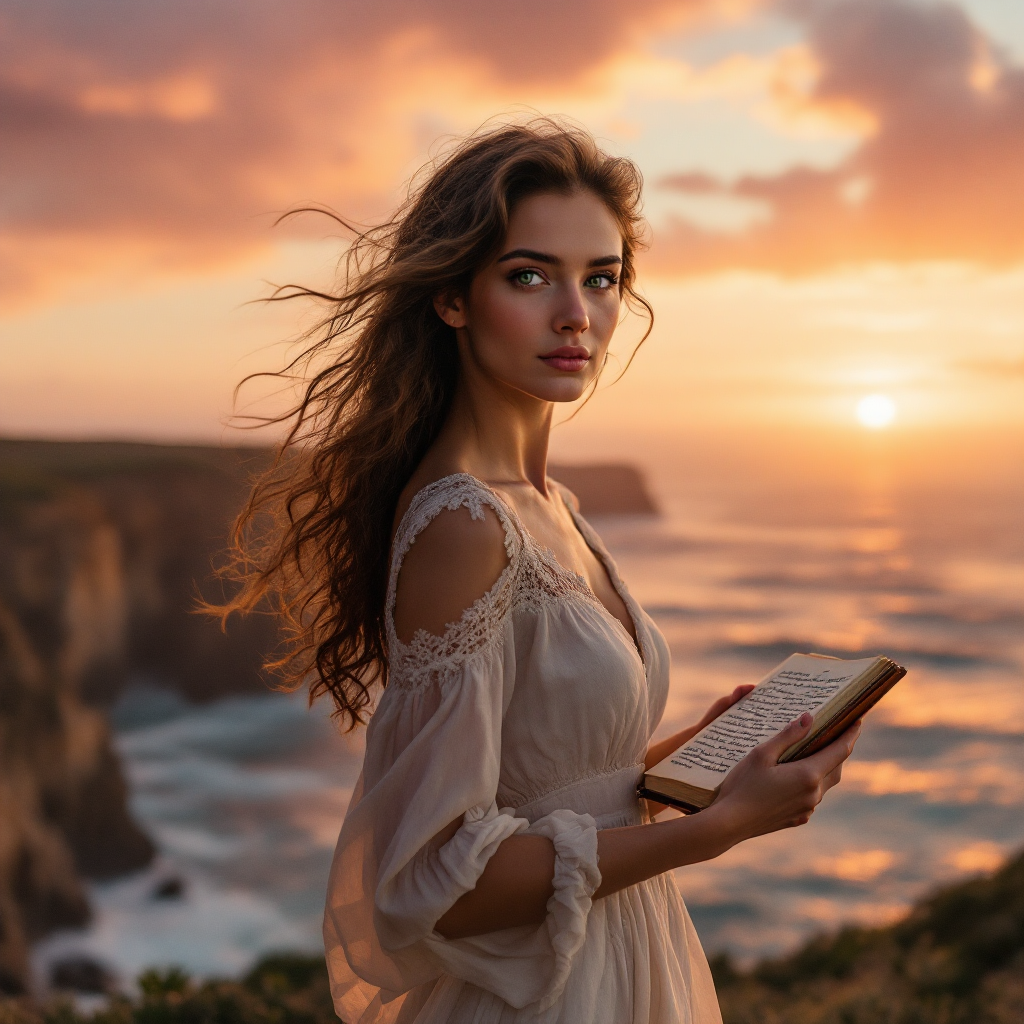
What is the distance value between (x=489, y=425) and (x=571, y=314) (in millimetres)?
320

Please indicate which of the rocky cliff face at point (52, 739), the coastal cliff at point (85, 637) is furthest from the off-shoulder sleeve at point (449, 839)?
the rocky cliff face at point (52, 739)

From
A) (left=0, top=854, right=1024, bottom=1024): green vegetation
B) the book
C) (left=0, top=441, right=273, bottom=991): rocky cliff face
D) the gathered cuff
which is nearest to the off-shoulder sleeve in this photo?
the gathered cuff

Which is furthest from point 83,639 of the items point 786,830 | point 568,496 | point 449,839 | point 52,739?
point 449,839

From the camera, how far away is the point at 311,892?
2106 centimetres

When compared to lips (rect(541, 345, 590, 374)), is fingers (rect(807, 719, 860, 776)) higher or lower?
lower

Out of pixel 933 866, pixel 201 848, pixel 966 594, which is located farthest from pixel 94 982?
pixel 966 594

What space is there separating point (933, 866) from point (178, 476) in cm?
2516

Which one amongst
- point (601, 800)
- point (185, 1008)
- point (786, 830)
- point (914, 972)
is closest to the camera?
point (601, 800)

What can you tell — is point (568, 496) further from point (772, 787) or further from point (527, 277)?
point (772, 787)

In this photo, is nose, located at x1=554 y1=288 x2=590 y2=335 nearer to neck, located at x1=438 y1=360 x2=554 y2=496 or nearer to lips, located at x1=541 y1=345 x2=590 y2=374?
lips, located at x1=541 y1=345 x2=590 y2=374

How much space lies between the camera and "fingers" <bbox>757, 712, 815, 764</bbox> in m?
1.91

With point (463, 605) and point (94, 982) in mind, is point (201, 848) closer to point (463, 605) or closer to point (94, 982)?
point (94, 982)

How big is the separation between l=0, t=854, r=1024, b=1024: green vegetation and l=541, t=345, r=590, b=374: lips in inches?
133

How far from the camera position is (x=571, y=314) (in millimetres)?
2162
